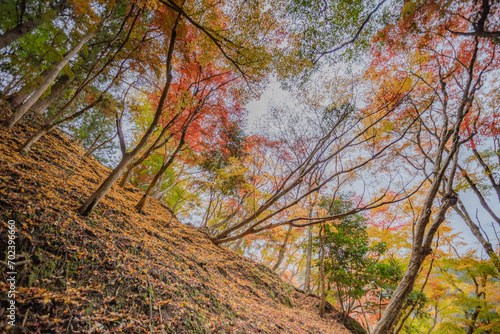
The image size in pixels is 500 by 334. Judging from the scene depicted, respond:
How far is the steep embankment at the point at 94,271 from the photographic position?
1918 millimetres

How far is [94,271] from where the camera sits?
96.4 inches

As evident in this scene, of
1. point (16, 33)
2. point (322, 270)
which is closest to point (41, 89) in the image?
point (16, 33)

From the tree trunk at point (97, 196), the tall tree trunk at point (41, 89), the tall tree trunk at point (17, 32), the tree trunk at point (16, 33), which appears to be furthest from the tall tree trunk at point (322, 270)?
Answer: the tree trunk at point (16, 33)

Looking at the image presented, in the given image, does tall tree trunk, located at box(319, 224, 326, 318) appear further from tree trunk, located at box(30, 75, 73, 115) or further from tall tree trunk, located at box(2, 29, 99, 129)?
tree trunk, located at box(30, 75, 73, 115)

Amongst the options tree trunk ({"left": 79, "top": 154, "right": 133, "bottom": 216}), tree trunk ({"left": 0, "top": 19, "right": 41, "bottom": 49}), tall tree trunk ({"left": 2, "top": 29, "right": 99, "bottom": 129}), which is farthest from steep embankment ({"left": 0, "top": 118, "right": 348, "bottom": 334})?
tree trunk ({"left": 0, "top": 19, "right": 41, "bottom": 49})

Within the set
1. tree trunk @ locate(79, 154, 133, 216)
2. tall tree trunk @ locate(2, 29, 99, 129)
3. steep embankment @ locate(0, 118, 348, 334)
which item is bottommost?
steep embankment @ locate(0, 118, 348, 334)

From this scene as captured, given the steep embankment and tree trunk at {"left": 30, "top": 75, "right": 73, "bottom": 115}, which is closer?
the steep embankment

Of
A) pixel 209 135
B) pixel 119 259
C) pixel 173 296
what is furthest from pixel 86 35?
pixel 173 296

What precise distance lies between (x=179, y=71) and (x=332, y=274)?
30.7ft

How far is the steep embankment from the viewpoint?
192 cm

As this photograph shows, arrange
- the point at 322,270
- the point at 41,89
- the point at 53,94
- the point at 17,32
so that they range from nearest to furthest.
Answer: the point at 41,89 < the point at 17,32 < the point at 322,270 < the point at 53,94

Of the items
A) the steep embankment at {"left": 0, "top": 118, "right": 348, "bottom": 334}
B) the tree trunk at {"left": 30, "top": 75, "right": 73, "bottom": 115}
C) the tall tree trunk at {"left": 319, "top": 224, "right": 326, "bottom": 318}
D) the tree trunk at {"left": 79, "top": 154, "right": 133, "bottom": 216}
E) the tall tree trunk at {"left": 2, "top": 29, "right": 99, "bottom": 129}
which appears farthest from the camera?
the tree trunk at {"left": 30, "top": 75, "right": 73, "bottom": 115}

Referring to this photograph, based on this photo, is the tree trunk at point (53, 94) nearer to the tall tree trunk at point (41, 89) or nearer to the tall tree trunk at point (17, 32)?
the tall tree trunk at point (17, 32)

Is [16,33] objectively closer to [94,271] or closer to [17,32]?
[17,32]
